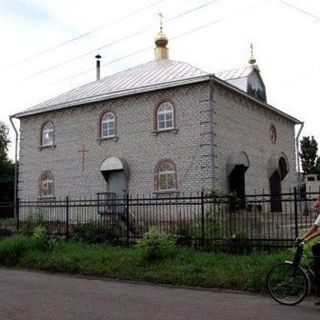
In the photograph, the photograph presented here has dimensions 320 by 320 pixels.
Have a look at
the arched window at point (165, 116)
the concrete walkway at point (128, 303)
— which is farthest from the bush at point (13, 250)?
the arched window at point (165, 116)

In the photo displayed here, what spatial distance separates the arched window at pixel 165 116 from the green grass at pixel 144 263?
731 centimetres

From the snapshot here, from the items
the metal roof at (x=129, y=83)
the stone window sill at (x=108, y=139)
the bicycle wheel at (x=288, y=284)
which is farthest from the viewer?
the stone window sill at (x=108, y=139)

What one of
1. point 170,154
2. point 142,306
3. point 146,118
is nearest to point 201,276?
point 142,306

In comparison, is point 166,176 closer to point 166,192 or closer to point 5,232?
point 166,192

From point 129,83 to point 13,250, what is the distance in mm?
10803

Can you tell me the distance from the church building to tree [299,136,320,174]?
2112cm

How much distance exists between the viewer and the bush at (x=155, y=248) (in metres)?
11.6

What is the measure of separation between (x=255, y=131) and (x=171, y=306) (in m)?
15.6

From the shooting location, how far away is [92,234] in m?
14.9

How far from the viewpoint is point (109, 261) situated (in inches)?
475

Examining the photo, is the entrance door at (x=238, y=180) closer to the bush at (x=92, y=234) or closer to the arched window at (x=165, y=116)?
the arched window at (x=165, y=116)

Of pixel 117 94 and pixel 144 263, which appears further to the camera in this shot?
pixel 117 94

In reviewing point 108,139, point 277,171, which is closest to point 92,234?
point 108,139

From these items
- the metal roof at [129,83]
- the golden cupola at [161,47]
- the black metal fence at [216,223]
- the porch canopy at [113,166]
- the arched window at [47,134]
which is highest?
the golden cupola at [161,47]
